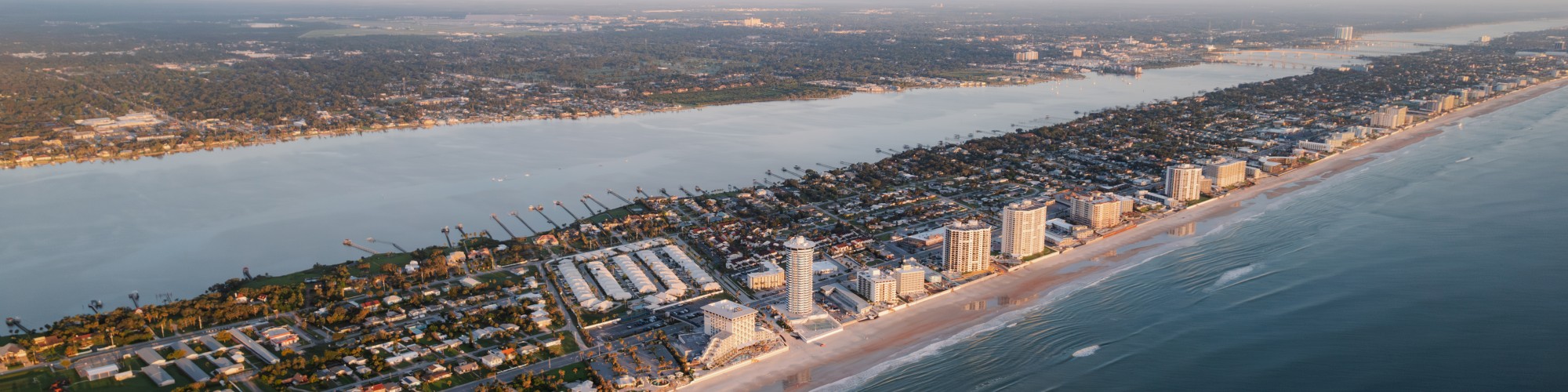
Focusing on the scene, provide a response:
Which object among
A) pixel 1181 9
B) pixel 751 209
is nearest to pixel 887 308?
pixel 751 209

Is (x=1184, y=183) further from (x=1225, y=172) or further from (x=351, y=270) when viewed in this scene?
(x=351, y=270)

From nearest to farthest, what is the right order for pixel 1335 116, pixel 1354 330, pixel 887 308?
pixel 1354 330, pixel 887 308, pixel 1335 116

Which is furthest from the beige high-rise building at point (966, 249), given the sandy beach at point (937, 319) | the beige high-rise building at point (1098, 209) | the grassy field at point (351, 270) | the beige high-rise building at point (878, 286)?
the grassy field at point (351, 270)

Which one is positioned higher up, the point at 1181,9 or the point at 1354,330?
the point at 1181,9

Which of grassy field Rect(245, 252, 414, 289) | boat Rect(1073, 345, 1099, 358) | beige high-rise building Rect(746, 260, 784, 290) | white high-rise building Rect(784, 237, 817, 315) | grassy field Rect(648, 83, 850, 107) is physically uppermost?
grassy field Rect(648, 83, 850, 107)

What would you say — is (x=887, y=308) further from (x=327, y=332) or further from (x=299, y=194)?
(x=299, y=194)

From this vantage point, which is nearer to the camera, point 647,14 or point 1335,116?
point 1335,116

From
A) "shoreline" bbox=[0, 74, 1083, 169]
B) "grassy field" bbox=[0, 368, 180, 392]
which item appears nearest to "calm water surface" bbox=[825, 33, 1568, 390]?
"grassy field" bbox=[0, 368, 180, 392]

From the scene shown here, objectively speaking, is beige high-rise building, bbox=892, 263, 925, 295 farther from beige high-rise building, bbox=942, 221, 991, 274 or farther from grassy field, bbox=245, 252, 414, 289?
grassy field, bbox=245, 252, 414, 289
